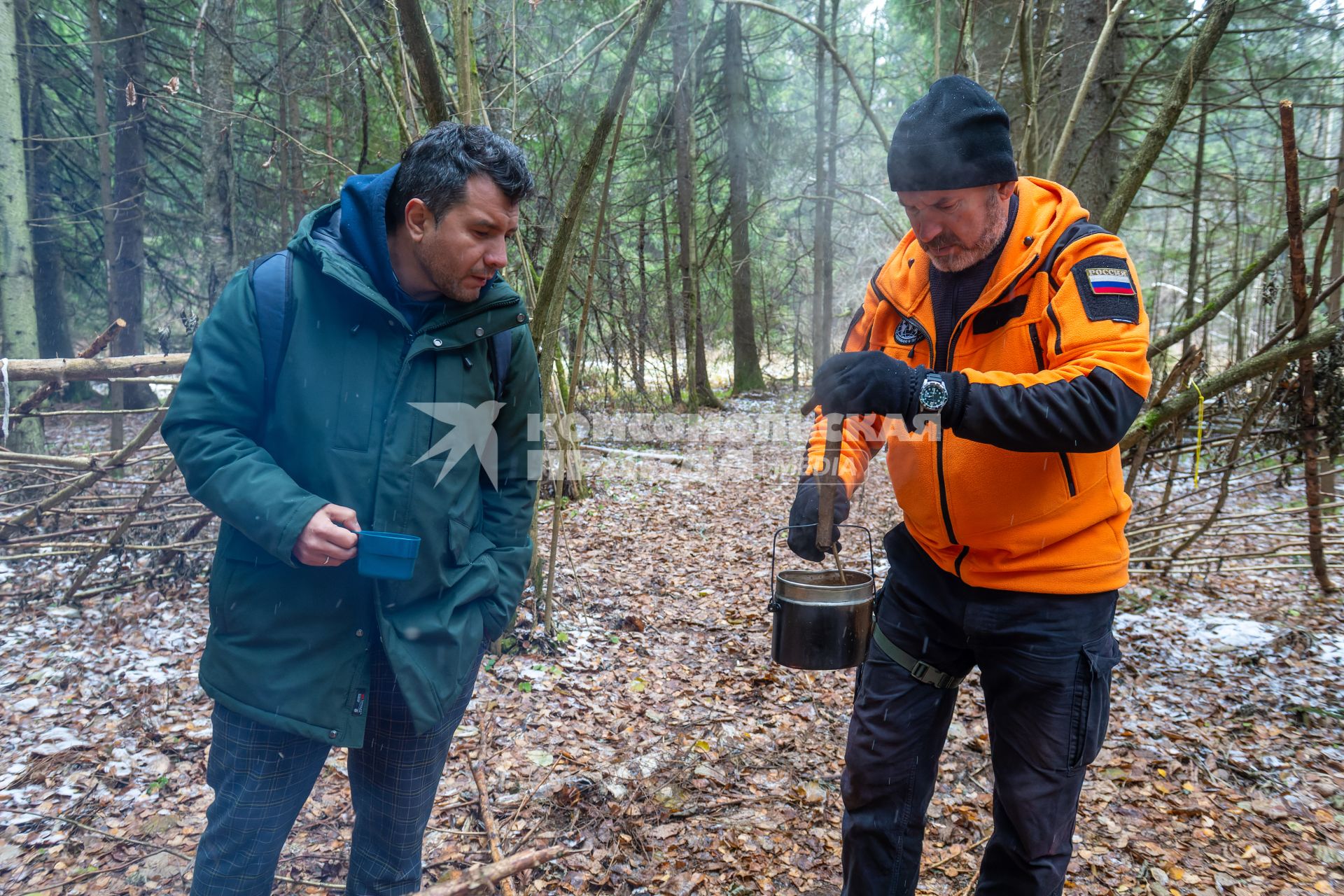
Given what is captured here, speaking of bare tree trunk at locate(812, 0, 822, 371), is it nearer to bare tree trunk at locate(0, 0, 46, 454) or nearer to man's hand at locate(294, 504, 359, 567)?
bare tree trunk at locate(0, 0, 46, 454)

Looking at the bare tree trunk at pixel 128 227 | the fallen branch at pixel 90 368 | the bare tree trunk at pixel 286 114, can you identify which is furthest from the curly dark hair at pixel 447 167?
the bare tree trunk at pixel 128 227

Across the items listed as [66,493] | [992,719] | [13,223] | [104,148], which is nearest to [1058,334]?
[992,719]

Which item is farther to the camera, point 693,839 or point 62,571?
point 62,571

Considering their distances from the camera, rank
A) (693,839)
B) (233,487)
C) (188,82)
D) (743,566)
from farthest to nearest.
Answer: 1. (188,82)
2. (743,566)
3. (693,839)
4. (233,487)

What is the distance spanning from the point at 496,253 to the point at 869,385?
0.98m

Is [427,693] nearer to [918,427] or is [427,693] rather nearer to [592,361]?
[918,427]

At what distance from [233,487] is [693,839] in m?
2.21

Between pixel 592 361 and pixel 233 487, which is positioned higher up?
pixel 592 361

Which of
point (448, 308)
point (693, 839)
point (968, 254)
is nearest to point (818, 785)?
point (693, 839)

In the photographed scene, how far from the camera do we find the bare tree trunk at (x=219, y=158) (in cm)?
865

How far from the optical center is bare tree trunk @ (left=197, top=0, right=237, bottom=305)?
28.4 feet

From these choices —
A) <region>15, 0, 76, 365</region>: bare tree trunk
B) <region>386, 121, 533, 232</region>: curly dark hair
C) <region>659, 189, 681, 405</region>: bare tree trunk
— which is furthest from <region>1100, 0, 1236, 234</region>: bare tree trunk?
<region>15, 0, 76, 365</region>: bare tree trunk

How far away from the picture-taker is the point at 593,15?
10078mm

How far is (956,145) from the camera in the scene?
6.45ft
